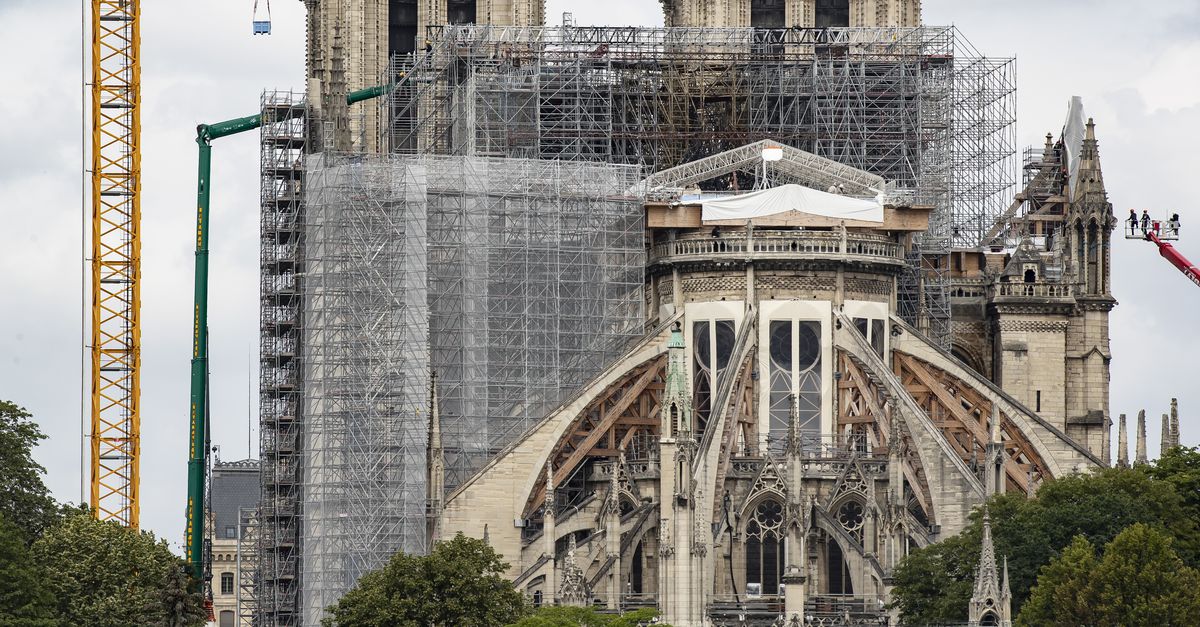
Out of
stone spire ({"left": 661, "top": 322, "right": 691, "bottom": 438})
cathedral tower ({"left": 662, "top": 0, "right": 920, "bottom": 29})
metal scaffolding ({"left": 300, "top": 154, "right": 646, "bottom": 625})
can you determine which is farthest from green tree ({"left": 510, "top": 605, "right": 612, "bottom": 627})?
cathedral tower ({"left": 662, "top": 0, "right": 920, "bottom": 29})

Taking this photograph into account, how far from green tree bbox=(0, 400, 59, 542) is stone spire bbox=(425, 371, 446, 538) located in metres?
12.3

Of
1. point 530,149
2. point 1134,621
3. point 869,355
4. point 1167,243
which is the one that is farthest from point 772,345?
point 1167,243

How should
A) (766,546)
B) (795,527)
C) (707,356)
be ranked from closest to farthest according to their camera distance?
(795,527) < (766,546) < (707,356)

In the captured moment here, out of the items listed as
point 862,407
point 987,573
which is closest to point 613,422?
point 862,407

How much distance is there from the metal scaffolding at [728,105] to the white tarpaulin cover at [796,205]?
5.24 meters

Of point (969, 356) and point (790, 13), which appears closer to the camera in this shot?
point (969, 356)

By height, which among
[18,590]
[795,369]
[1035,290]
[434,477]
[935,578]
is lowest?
[18,590]

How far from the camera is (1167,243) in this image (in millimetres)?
177500

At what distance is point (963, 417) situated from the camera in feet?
457

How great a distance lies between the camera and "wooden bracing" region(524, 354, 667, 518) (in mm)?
137000

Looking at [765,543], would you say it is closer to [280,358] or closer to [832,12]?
[280,358]

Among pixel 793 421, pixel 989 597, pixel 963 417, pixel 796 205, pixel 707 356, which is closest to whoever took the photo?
pixel 989 597

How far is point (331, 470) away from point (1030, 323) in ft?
98.8

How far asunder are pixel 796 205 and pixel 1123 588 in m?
33.4
